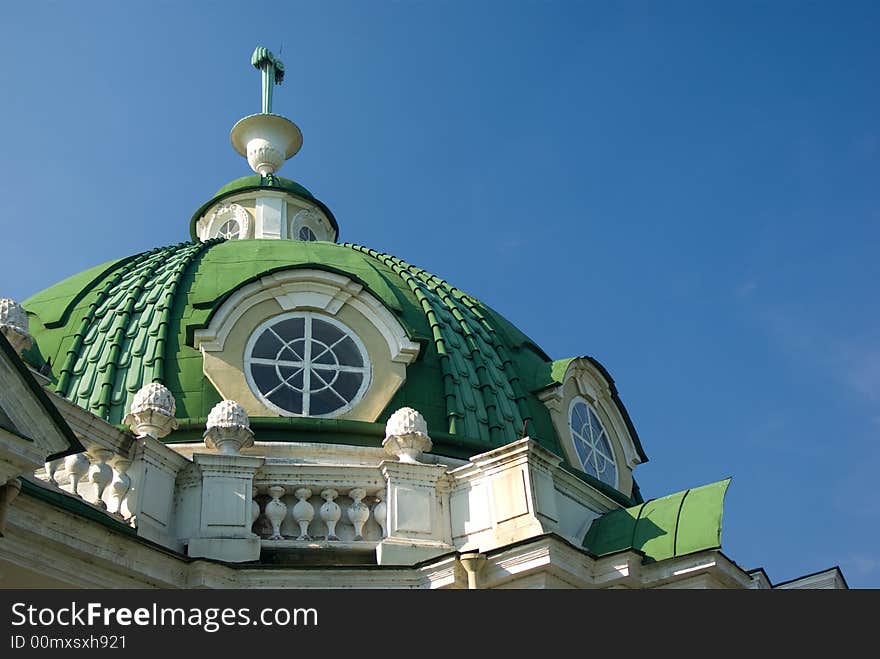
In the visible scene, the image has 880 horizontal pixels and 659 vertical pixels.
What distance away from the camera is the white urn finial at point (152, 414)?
46.0 ft

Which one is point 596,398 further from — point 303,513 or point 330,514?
point 303,513

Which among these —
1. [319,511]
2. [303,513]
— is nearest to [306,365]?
[319,511]

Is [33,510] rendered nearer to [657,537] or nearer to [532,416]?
[657,537]

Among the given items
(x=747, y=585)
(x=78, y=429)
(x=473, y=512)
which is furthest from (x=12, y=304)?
(x=747, y=585)

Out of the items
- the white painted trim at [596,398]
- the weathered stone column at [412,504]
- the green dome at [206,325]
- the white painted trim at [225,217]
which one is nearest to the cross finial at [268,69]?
the white painted trim at [225,217]

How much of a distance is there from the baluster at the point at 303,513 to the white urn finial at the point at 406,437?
1202 millimetres

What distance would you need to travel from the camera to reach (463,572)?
12.8 m

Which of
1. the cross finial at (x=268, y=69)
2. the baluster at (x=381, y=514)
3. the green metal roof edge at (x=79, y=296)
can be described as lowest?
the baluster at (x=381, y=514)

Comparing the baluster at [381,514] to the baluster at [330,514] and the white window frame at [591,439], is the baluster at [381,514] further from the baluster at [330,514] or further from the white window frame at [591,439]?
the white window frame at [591,439]

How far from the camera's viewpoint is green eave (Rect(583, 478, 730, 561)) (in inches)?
534

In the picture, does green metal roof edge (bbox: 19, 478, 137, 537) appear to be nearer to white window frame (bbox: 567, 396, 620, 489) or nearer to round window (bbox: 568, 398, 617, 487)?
white window frame (bbox: 567, 396, 620, 489)

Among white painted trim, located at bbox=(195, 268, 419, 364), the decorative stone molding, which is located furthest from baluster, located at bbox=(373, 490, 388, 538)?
white painted trim, located at bbox=(195, 268, 419, 364)

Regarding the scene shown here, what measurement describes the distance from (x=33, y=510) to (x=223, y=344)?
6.11m

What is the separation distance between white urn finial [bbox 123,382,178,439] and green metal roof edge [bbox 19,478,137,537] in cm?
194
